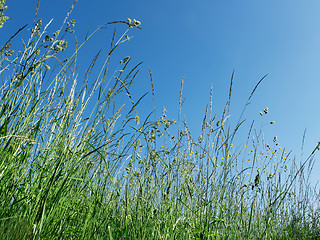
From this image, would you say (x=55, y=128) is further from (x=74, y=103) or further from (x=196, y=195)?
(x=196, y=195)

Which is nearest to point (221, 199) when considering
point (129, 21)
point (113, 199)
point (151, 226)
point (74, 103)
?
point (151, 226)

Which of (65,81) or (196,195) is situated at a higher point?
(65,81)

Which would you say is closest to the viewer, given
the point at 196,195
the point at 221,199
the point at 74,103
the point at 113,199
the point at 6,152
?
the point at 6,152

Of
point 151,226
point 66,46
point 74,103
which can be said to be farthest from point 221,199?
point 66,46

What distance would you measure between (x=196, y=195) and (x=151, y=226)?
1.56 feet

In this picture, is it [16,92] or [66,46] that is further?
[66,46]

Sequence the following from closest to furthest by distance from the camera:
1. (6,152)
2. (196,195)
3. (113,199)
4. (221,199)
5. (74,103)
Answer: (6,152) → (74,103) → (221,199) → (113,199) → (196,195)

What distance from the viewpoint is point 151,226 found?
1732 mm

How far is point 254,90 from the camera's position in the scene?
5.95 feet

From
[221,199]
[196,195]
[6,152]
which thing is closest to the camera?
[6,152]

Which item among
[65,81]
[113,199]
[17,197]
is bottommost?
[17,197]

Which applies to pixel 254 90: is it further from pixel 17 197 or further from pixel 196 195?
pixel 17 197

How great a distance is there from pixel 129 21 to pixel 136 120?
53 cm

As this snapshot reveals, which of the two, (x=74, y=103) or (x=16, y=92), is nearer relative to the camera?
(x=16, y=92)
